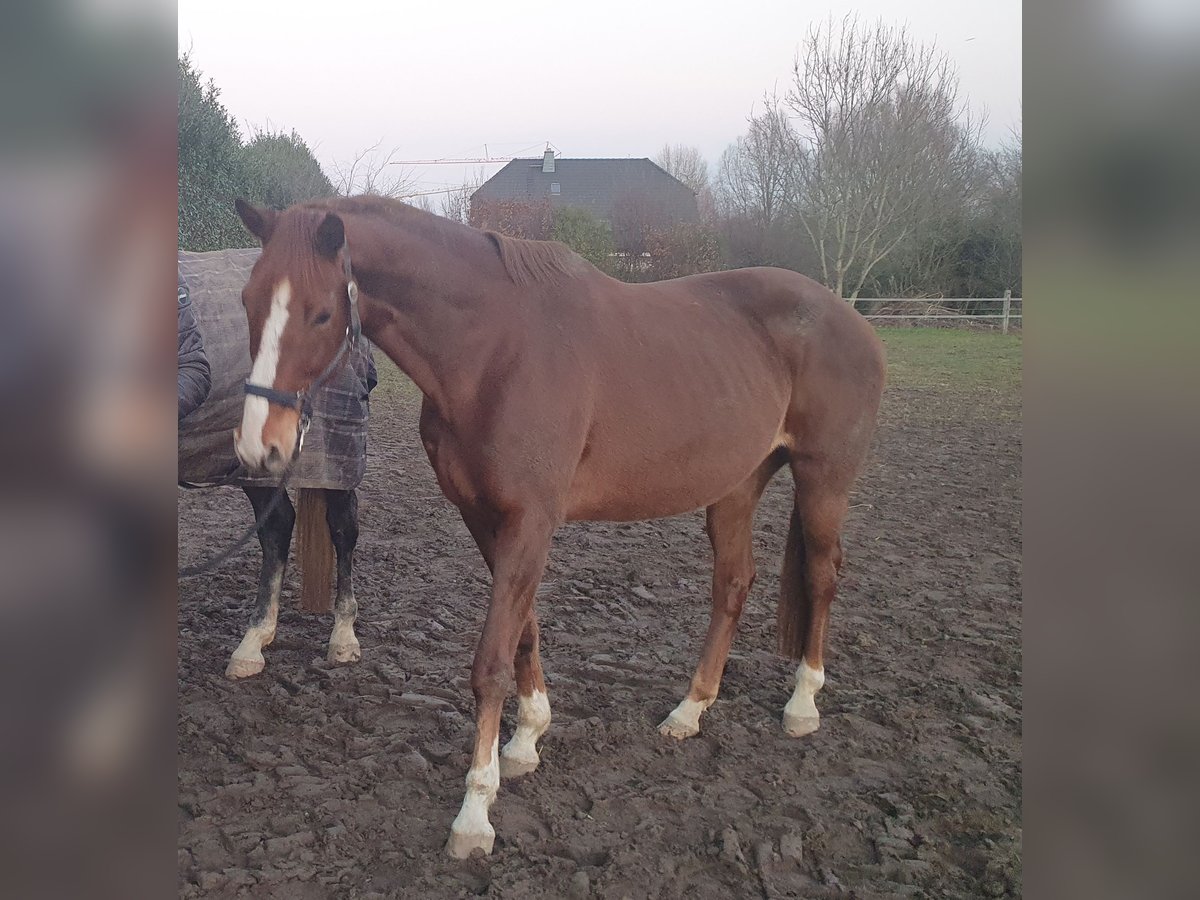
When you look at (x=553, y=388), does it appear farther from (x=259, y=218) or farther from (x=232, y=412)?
(x=232, y=412)

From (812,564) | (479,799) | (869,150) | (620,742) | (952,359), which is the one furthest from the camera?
(952,359)

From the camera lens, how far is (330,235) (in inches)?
83.2

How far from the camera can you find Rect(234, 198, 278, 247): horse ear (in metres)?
2.19

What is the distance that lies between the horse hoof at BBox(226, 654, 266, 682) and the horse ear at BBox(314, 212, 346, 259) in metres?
1.97

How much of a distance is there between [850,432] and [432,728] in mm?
1896

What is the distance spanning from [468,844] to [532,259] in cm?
173

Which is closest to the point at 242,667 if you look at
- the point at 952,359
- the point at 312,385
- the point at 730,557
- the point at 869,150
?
the point at 312,385

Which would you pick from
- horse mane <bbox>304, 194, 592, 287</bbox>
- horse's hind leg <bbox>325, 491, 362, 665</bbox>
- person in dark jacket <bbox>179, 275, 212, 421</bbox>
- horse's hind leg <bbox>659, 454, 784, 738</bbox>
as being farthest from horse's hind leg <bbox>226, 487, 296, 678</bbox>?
horse's hind leg <bbox>659, 454, 784, 738</bbox>

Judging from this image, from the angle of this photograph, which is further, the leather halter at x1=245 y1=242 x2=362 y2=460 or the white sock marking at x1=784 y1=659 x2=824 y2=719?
the white sock marking at x1=784 y1=659 x2=824 y2=719

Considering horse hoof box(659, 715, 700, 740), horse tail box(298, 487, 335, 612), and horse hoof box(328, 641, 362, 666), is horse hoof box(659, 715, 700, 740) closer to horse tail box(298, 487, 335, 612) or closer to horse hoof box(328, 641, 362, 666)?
horse hoof box(328, 641, 362, 666)
